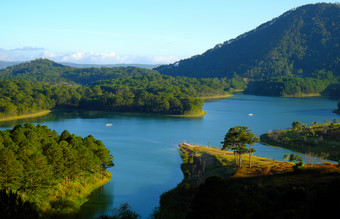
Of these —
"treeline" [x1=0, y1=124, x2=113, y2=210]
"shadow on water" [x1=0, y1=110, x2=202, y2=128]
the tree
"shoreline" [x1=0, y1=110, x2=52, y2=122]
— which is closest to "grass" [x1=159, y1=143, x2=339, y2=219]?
the tree

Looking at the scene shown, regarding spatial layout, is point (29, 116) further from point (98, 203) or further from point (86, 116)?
A: point (98, 203)

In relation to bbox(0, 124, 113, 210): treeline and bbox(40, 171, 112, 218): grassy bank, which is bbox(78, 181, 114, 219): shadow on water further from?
bbox(0, 124, 113, 210): treeline

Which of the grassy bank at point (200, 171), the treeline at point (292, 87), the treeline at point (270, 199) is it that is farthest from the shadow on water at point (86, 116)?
the treeline at point (292, 87)

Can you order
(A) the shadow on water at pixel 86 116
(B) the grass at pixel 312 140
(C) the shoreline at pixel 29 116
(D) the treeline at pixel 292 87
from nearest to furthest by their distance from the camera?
1. (B) the grass at pixel 312 140
2. (A) the shadow on water at pixel 86 116
3. (C) the shoreline at pixel 29 116
4. (D) the treeline at pixel 292 87

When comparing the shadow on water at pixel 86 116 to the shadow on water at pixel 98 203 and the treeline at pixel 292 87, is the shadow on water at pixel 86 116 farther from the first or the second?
the treeline at pixel 292 87

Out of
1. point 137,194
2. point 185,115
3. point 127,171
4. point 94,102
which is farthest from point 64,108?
point 137,194

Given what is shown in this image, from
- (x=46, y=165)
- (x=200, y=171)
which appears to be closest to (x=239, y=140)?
(x=200, y=171)
